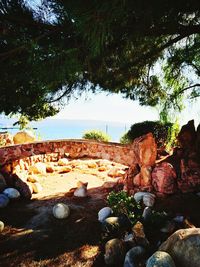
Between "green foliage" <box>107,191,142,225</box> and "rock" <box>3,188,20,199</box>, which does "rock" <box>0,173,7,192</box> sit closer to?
"rock" <box>3,188,20,199</box>

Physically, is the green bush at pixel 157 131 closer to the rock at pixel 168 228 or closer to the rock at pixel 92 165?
the rock at pixel 92 165

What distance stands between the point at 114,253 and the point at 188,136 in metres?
4.03

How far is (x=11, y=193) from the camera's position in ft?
25.3

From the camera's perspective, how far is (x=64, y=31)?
3.34m

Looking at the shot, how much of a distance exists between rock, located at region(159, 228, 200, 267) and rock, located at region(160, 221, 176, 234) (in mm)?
1068

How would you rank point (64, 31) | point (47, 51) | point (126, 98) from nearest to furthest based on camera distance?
point (47, 51)
point (64, 31)
point (126, 98)

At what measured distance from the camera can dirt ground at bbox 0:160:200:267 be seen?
492cm

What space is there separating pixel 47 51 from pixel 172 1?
147 cm

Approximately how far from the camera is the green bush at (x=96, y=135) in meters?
14.3

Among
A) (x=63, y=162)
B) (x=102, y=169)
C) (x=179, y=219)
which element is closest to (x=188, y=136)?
(x=179, y=219)

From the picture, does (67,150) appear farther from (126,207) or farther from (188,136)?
(188,136)

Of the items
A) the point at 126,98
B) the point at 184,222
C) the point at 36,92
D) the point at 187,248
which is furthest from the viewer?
the point at 126,98

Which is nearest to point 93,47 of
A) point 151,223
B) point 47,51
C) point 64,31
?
point 47,51

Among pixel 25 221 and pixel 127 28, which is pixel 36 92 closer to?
pixel 127 28
